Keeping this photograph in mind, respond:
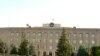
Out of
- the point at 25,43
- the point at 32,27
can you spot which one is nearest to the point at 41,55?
the point at 32,27

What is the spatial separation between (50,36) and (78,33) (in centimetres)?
912

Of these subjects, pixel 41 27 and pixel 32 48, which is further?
pixel 41 27

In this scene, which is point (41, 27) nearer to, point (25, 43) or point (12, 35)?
point (12, 35)

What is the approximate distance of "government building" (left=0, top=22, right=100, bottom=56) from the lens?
4117 inches

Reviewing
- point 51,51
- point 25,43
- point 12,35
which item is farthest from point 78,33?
point 25,43

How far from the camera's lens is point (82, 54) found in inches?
3278

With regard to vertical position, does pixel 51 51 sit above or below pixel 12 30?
below

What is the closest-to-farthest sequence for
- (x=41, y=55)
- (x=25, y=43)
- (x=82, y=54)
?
(x=25, y=43), (x=82, y=54), (x=41, y=55)

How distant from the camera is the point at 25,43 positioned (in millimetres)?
72750

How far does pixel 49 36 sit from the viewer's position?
107 metres

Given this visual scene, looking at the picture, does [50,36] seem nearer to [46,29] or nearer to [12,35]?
[46,29]

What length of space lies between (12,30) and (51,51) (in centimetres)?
1482

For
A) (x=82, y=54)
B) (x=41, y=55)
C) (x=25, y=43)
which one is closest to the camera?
(x=25, y=43)

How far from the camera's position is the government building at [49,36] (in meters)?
105
